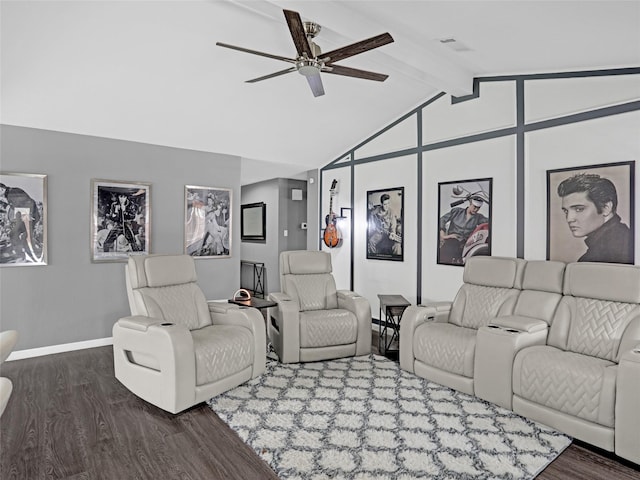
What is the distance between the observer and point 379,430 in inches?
106

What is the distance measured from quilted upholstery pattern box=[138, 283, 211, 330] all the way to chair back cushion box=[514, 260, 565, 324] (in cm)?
280

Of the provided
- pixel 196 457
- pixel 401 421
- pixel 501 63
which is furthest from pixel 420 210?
pixel 196 457

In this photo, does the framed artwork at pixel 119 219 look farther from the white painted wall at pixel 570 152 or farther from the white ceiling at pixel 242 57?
the white painted wall at pixel 570 152

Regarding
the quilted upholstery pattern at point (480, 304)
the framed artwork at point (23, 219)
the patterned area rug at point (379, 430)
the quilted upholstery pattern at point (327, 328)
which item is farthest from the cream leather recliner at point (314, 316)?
the framed artwork at point (23, 219)

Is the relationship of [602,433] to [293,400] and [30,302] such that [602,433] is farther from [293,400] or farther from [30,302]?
[30,302]

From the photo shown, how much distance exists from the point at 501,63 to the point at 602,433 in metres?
3.26

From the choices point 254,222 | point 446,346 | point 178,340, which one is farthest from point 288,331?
point 254,222

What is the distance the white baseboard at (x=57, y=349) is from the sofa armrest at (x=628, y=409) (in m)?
4.87

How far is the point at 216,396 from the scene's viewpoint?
322 cm

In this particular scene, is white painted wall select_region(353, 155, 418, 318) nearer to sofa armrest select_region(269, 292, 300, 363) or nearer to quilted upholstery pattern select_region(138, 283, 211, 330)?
sofa armrest select_region(269, 292, 300, 363)

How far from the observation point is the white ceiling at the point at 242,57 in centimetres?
290

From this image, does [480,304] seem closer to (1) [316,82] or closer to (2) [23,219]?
(1) [316,82]

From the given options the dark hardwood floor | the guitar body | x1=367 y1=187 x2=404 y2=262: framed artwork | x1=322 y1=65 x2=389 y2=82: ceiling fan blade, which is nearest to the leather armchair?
the dark hardwood floor

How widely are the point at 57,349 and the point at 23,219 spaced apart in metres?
1.44
